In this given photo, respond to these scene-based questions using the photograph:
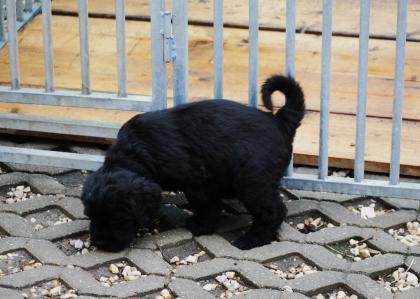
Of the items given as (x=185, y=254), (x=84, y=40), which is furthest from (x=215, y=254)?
(x=84, y=40)

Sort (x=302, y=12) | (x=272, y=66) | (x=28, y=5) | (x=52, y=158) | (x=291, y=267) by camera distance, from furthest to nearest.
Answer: (x=302, y=12)
(x=28, y=5)
(x=272, y=66)
(x=52, y=158)
(x=291, y=267)

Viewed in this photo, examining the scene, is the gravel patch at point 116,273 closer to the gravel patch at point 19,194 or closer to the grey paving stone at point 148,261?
the grey paving stone at point 148,261

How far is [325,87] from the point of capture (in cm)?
439

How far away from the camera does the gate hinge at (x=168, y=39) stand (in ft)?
14.5

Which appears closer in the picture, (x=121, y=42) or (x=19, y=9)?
(x=121, y=42)

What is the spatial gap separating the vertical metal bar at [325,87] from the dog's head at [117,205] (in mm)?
817

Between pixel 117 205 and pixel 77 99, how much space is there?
815mm

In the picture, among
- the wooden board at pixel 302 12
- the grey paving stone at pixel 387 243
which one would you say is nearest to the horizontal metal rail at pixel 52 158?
the grey paving stone at pixel 387 243

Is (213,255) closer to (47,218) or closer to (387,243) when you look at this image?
(387,243)

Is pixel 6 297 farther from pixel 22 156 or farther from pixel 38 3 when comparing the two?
pixel 38 3

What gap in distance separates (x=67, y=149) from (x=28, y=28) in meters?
1.39

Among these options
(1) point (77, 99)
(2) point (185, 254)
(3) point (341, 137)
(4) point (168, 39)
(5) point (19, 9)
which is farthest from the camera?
(5) point (19, 9)

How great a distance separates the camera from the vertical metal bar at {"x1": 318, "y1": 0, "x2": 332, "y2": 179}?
14.1 ft

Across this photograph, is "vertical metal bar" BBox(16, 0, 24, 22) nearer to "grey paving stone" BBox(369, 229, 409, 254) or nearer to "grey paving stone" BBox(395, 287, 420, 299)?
"grey paving stone" BBox(369, 229, 409, 254)
